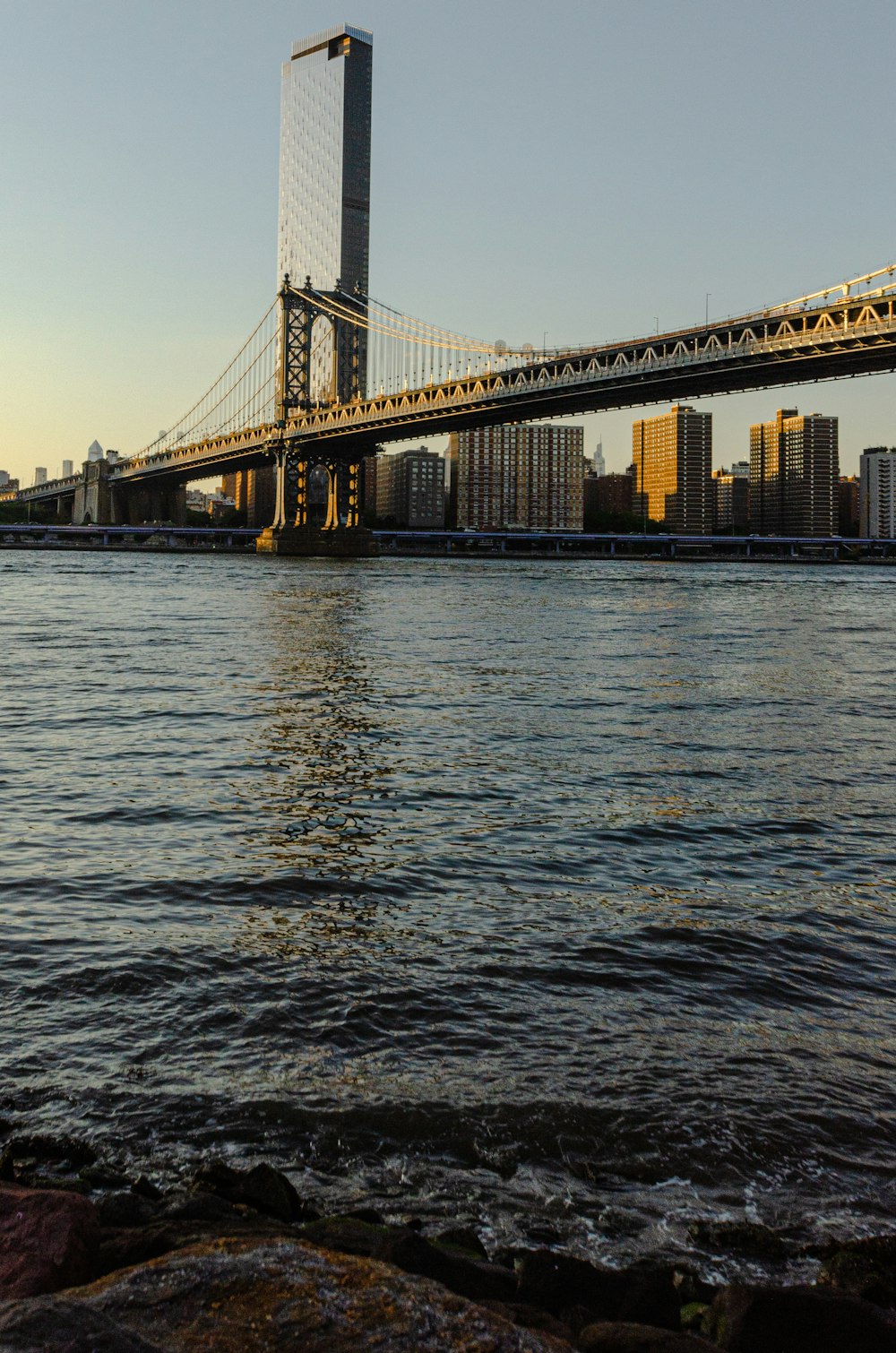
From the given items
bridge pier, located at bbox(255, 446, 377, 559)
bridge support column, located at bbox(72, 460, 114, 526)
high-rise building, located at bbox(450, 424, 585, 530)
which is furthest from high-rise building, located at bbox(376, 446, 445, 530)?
bridge pier, located at bbox(255, 446, 377, 559)

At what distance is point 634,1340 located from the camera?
6.81 ft

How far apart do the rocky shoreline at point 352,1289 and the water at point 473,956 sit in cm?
25

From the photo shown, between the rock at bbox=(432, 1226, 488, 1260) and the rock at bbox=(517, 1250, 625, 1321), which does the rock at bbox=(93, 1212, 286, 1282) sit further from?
the rock at bbox=(517, 1250, 625, 1321)

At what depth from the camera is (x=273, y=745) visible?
398 inches

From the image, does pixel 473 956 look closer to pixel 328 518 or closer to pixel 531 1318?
pixel 531 1318

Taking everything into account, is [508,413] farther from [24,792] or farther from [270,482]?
[270,482]

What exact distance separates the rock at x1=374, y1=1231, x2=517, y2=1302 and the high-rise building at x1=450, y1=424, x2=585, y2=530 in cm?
18142

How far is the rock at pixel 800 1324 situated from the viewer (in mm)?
2145

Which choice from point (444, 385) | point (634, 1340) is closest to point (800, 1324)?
point (634, 1340)

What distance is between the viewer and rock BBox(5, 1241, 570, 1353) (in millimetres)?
1922

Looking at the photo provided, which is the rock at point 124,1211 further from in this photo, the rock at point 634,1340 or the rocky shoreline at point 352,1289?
the rock at point 634,1340

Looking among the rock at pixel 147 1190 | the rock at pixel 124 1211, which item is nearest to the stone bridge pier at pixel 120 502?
the rock at pixel 147 1190

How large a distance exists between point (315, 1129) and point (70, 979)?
1585mm

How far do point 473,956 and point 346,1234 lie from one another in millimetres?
2245
